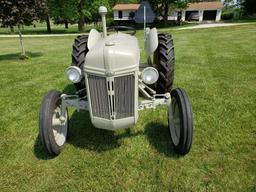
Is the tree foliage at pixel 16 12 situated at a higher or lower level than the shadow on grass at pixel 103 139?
higher

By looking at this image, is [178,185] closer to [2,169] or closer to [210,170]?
[210,170]

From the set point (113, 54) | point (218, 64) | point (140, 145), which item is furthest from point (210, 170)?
point (218, 64)

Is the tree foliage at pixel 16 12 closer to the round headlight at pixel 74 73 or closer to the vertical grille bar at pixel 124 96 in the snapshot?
the round headlight at pixel 74 73

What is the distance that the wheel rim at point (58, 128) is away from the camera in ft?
10.5

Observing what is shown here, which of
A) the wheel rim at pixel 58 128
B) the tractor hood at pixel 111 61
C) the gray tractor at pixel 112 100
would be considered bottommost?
the wheel rim at pixel 58 128

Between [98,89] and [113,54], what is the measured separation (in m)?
0.44

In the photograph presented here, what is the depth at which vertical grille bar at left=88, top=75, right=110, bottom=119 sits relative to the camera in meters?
2.63

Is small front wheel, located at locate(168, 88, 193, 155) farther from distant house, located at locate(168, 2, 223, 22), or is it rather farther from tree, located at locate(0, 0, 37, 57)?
distant house, located at locate(168, 2, 223, 22)

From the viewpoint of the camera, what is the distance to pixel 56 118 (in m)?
3.29

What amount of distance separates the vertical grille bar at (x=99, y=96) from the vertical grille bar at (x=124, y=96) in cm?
12

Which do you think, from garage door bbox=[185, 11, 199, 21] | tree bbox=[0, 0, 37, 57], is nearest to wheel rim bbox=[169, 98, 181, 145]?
tree bbox=[0, 0, 37, 57]

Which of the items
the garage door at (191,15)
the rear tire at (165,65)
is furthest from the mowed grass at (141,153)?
the garage door at (191,15)

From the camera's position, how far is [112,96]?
2631 millimetres

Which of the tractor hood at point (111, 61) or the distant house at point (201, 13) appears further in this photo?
the distant house at point (201, 13)
